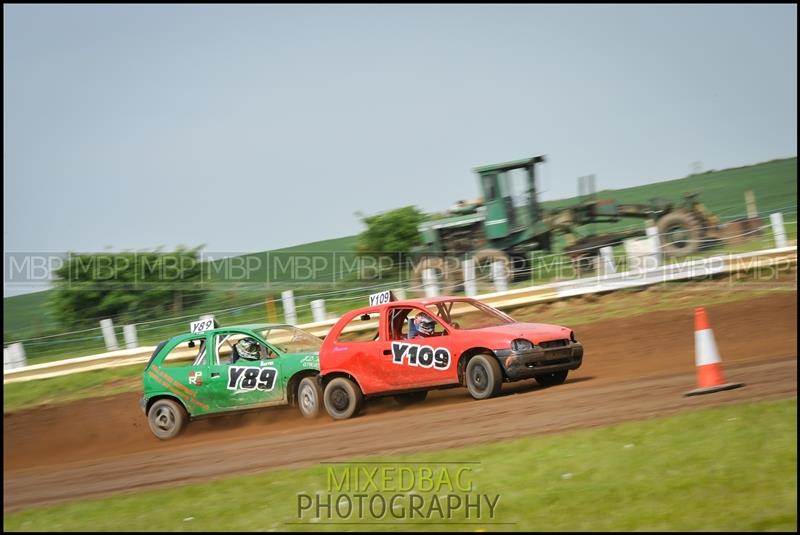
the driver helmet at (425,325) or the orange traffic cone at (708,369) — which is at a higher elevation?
the driver helmet at (425,325)

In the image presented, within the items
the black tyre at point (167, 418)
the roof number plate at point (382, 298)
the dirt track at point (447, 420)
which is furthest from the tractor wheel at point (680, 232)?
the black tyre at point (167, 418)

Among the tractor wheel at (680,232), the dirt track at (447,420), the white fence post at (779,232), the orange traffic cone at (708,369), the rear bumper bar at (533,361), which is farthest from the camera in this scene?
the tractor wheel at (680,232)

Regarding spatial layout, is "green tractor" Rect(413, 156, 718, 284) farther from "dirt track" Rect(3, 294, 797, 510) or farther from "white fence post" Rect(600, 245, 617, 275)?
"dirt track" Rect(3, 294, 797, 510)

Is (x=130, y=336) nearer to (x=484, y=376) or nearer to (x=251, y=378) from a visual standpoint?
(x=251, y=378)

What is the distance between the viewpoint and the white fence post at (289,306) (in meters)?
19.8

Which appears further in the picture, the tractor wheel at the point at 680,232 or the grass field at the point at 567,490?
the tractor wheel at the point at 680,232

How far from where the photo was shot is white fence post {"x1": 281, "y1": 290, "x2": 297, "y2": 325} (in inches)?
781

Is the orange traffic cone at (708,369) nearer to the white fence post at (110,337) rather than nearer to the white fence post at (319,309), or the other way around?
the white fence post at (319,309)

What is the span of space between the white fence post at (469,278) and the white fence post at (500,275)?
0.47 meters

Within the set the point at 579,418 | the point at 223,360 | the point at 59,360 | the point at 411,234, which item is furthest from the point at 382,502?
the point at 411,234

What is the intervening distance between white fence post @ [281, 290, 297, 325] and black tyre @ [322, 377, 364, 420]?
8.38 m

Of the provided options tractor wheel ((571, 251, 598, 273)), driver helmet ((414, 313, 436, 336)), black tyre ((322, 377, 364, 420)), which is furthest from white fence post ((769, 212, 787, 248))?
black tyre ((322, 377, 364, 420))

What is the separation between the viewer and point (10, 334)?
24.8 m

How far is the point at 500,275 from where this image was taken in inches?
749
